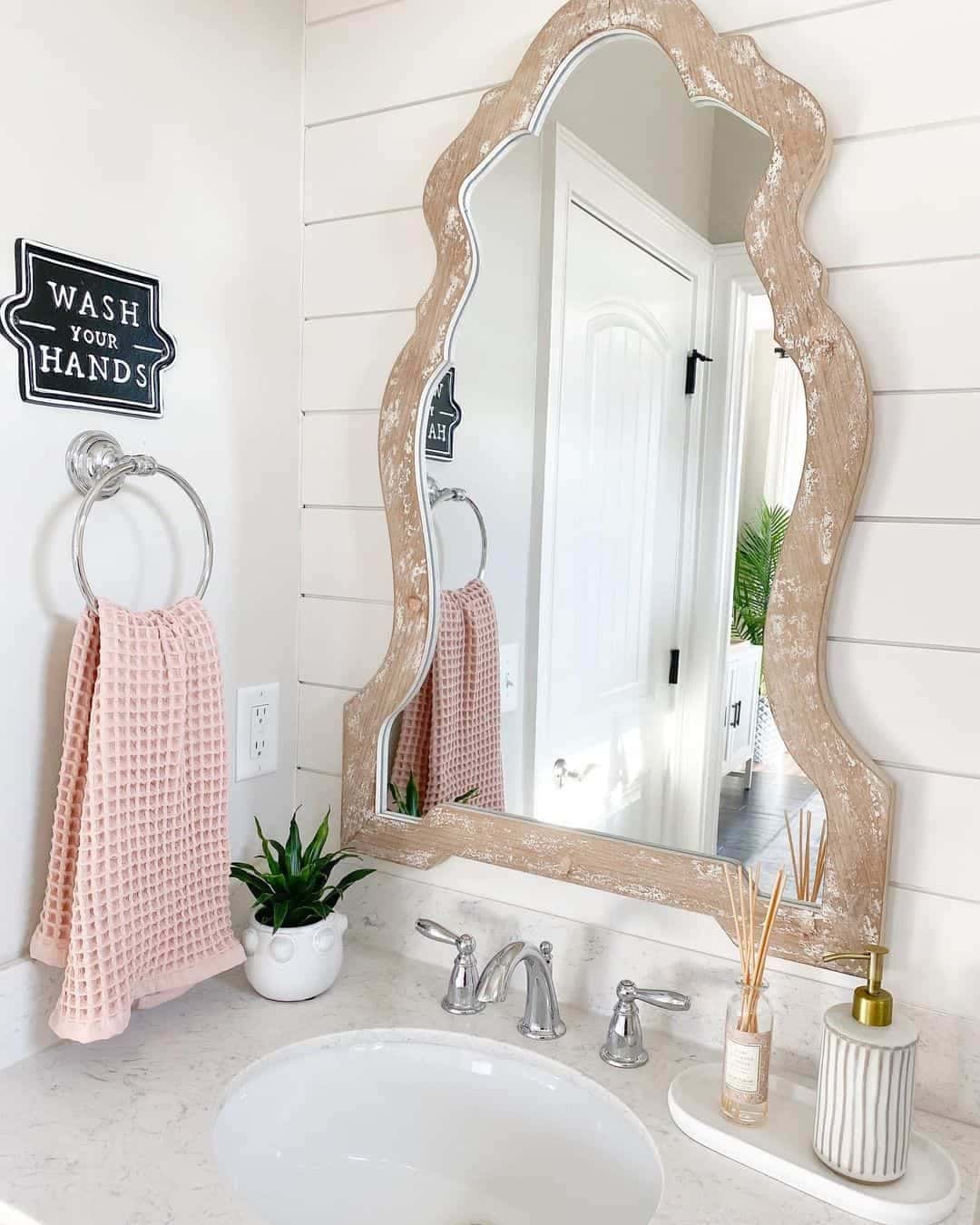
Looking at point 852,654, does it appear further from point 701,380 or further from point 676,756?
point 701,380

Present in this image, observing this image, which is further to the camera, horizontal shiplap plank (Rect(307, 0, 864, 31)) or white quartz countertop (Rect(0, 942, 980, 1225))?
horizontal shiplap plank (Rect(307, 0, 864, 31))

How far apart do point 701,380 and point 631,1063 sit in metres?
0.72

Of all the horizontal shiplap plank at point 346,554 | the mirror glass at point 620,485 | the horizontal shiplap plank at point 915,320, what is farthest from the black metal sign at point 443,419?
the horizontal shiplap plank at point 915,320

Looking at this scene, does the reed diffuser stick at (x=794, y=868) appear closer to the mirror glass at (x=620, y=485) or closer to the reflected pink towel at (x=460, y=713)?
the mirror glass at (x=620, y=485)

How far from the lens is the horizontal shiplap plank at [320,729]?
4.48ft

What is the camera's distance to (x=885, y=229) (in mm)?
985

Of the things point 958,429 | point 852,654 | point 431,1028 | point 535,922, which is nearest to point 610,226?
point 958,429

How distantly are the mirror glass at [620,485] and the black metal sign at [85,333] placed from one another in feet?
1.10

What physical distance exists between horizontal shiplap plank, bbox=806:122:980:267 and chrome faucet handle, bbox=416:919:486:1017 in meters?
0.84

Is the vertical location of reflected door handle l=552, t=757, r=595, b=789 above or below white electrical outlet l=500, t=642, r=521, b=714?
below

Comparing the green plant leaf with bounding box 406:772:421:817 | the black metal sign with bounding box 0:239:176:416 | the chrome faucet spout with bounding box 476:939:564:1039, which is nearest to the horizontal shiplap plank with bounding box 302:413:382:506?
the black metal sign with bounding box 0:239:176:416

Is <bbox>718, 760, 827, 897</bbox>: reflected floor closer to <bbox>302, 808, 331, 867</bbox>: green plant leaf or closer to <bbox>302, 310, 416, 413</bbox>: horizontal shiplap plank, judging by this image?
<bbox>302, 808, 331, 867</bbox>: green plant leaf

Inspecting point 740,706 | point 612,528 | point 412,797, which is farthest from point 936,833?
point 412,797

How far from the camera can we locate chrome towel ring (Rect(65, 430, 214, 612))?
1033 mm
